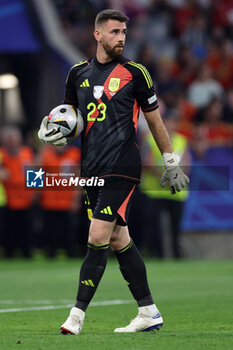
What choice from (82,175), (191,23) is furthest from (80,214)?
(82,175)

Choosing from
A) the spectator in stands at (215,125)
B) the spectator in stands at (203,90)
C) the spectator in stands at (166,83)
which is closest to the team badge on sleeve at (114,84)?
the spectator in stands at (215,125)

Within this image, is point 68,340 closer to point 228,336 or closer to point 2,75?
point 228,336

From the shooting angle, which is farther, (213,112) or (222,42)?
(222,42)

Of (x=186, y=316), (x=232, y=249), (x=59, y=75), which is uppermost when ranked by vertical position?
(x=59, y=75)

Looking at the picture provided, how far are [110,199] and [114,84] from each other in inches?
30.7

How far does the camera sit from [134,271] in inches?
255

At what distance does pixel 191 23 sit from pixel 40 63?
4911 millimetres

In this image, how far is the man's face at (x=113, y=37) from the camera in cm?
636

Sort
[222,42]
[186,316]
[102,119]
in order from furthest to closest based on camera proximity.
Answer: [222,42] → [186,316] → [102,119]

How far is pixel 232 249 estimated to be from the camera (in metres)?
15.8

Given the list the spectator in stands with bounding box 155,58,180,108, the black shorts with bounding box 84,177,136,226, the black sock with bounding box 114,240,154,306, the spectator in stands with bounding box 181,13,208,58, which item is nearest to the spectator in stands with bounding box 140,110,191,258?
the spectator in stands with bounding box 155,58,180,108

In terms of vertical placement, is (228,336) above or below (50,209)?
above

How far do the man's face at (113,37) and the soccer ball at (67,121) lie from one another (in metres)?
0.47

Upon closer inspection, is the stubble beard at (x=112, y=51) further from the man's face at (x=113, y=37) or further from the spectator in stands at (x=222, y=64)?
the spectator in stands at (x=222, y=64)
